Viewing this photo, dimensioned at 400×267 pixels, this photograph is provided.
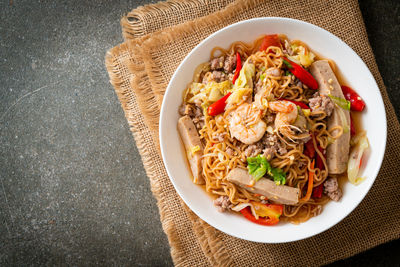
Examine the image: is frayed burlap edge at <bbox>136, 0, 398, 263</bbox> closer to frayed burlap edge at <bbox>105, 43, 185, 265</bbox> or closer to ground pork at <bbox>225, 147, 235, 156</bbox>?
frayed burlap edge at <bbox>105, 43, 185, 265</bbox>

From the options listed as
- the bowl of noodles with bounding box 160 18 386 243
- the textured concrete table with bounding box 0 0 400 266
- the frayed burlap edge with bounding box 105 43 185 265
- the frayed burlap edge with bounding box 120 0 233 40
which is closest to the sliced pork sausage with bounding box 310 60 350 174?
the bowl of noodles with bounding box 160 18 386 243

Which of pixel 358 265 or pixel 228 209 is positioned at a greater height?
pixel 228 209

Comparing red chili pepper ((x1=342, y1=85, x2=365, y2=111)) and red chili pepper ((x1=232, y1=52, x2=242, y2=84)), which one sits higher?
red chili pepper ((x1=232, y1=52, x2=242, y2=84))

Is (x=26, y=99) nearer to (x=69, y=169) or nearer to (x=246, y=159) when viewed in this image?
(x=69, y=169)

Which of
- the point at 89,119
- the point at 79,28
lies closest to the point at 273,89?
the point at 89,119

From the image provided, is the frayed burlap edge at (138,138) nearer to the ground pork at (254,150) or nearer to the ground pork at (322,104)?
the ground pork at (254,150)

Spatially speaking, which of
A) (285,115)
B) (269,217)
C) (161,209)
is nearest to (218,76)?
(285,115)

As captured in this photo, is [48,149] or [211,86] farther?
[48,149]
